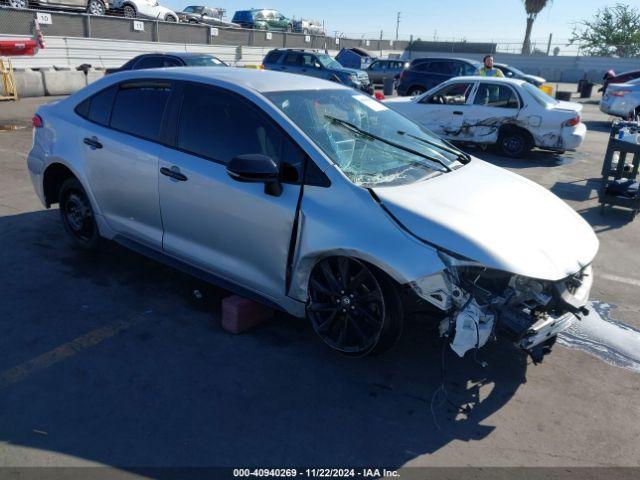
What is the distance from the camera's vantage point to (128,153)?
4.31m

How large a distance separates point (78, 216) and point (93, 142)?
0.84 m

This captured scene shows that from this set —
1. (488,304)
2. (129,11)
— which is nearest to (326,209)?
(488,304)

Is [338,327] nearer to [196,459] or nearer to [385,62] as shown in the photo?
[196,459]

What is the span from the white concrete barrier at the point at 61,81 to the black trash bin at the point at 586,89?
2297 centimetres

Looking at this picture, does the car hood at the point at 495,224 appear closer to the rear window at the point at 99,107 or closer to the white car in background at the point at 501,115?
the rear window at the point at 99,107

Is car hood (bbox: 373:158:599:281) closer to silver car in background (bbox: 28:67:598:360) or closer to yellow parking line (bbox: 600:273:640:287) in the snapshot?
silver car in background (bbox: 28:67:598:360)

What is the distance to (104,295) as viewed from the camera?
4.39m

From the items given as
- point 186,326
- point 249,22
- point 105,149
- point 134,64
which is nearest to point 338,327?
point 186,326

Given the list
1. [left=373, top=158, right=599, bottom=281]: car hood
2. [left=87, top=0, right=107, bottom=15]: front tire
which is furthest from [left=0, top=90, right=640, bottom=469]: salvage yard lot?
[left=87, top=0, right=107, bottom=15]: front tire

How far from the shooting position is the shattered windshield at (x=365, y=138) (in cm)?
363

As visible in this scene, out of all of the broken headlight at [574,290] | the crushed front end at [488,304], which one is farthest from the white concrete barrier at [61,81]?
the broken headlight at [574,290]

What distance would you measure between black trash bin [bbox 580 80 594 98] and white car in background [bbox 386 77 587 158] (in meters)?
18.1

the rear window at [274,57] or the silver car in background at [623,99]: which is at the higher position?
the rear window at [274,57]

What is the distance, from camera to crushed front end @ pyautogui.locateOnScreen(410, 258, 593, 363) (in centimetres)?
303
